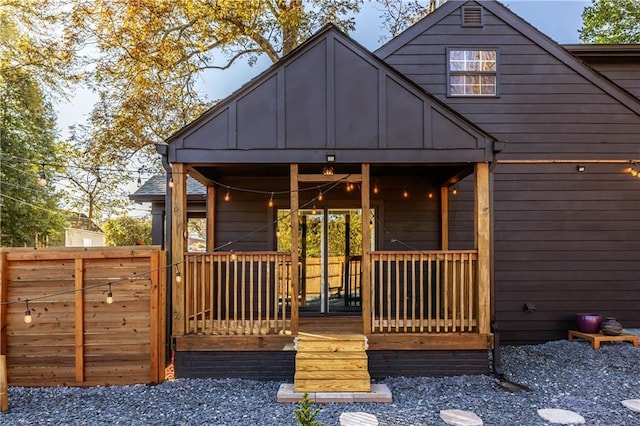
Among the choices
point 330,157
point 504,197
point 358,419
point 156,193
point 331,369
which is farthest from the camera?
point 156,193

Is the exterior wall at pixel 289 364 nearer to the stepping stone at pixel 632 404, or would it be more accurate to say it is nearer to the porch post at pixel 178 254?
the porch post at pixel 178 254

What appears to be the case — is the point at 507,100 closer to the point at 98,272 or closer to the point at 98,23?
the point at 98,272

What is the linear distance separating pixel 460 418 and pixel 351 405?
1.11 m

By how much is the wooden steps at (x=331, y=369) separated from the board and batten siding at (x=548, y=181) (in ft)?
11.0

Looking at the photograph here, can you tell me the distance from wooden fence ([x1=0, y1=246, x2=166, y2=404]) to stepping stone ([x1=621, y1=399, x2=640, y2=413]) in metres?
5.24

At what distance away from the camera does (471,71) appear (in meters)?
7.04

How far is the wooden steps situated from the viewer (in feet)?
14.6

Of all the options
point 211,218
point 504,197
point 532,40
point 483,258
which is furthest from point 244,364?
point 532,40

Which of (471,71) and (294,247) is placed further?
(471,71)

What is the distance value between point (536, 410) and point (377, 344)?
1811 mm

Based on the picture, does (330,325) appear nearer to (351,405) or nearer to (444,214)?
(351,405)

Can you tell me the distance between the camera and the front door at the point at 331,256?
7.16 meters

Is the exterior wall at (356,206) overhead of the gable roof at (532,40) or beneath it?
beneath

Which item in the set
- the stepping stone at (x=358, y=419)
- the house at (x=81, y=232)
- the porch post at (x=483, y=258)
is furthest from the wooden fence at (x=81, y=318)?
the house at (x=81, y=232)
